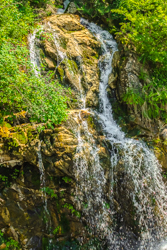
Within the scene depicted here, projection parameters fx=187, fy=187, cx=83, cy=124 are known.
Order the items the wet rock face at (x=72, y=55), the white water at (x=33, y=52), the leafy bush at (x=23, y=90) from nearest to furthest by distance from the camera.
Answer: the leafy bush at (x=23, y=90) < the white water at (x=33, y=52) < the wet rock face at (x=72, y=55)

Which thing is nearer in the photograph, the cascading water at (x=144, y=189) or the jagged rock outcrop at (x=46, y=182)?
the jagged rock outcrop at (x=46, y=182)

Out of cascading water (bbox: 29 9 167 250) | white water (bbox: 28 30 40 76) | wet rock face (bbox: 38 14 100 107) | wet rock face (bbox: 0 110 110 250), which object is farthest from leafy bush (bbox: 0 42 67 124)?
wet rock face (bbox: 38 14 100 107)

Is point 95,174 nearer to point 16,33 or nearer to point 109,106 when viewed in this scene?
point 109,106

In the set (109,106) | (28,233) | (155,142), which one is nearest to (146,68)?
(109,106)

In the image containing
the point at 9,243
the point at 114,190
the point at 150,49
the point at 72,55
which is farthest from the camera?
the point at 72,55

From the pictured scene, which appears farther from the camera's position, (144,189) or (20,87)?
(144,189)

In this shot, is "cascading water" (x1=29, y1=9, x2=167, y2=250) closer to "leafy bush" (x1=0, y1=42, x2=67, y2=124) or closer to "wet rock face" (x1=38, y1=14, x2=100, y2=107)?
"leafy bush" (x1=0, y1=42, x2=67, y2=124)

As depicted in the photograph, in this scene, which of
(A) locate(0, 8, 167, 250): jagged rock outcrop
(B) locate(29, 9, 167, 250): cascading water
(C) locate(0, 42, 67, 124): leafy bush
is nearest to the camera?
(C) locate(0, 42, 67, 124): leafy bush

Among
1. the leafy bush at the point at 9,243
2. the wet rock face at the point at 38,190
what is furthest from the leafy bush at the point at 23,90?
the leafy bush at the point at 9,243

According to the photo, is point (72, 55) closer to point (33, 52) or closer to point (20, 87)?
point (33, 52)

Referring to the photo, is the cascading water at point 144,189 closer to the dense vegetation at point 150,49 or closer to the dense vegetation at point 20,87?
the dense vegetation at point 150,49

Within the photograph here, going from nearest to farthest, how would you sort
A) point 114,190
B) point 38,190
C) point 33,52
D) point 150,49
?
point 38,190, point 114,190, point 150,49, point 33,52

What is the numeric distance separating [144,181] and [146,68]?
Answer: 14.2ft

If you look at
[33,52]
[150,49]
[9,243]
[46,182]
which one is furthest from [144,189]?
[33,52]
